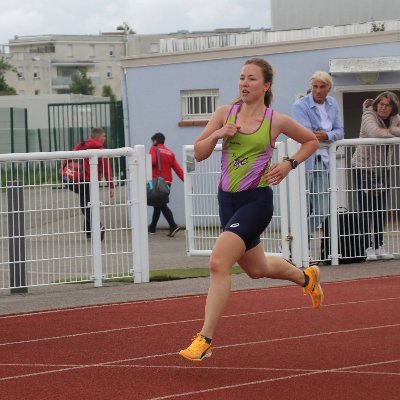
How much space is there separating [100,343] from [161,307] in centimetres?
214

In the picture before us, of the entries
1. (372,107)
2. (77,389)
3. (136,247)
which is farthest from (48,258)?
(77,389)

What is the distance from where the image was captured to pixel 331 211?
15.1 meters

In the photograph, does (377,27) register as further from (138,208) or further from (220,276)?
(220,276)

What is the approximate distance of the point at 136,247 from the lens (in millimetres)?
14023

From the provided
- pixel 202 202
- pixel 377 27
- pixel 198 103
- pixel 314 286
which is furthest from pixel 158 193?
pixel 314 286

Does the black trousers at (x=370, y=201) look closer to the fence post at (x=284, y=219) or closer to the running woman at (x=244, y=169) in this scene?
the fence post at (x=284, y=219)

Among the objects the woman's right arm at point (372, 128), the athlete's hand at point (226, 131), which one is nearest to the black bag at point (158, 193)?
the woman's right arm at point (372, 128)

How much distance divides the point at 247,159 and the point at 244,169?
72mm

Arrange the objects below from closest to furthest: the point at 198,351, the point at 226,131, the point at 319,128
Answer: the point at 198,351 → the point at 226,131 → the point at 319,128

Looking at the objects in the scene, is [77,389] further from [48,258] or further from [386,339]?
[48,258]

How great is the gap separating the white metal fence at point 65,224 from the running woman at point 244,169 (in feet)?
14.2

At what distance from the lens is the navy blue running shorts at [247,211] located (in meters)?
8.88

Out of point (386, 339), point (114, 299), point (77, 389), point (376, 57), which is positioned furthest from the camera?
point (376, 57)

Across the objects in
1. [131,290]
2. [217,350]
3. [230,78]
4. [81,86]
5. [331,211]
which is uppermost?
[81,86]
